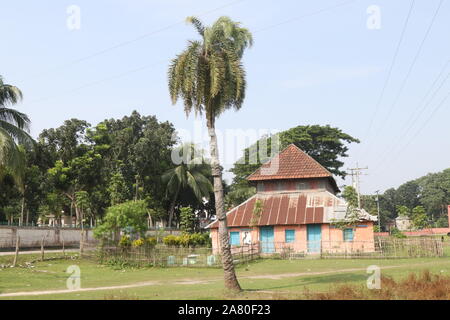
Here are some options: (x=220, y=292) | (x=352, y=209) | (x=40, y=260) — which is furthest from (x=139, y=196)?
(x=220, y=292)

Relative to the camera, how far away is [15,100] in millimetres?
31859

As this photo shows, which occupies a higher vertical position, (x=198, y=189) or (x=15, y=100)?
(x=15, y=100)

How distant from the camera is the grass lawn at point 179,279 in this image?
54.3 feet

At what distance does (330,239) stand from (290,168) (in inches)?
319

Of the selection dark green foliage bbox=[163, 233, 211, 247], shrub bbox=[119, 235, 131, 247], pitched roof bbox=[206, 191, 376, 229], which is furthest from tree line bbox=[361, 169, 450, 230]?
shrub bbox=[119, 235, 131, 247]

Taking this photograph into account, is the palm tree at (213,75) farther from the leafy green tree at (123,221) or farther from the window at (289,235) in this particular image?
the window at (289,235)

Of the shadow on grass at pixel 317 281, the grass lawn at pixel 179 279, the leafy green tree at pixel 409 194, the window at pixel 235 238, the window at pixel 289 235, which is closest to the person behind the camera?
the grass lawn at pixel 179 279

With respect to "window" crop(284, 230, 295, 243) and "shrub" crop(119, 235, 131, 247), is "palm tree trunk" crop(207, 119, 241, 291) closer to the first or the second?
"shrub" crop(119, 235, 131, 247)

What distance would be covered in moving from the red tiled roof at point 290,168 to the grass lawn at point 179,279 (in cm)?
1134

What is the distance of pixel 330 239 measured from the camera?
36.9 meters

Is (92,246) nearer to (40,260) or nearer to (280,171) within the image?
(40,260)

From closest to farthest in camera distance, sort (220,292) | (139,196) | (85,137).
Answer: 1. (220,292)
2. (85,137)
3. (139,196)

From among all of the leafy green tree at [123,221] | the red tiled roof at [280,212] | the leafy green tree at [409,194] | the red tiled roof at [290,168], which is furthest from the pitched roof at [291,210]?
the leafy green tree at [409,194]
